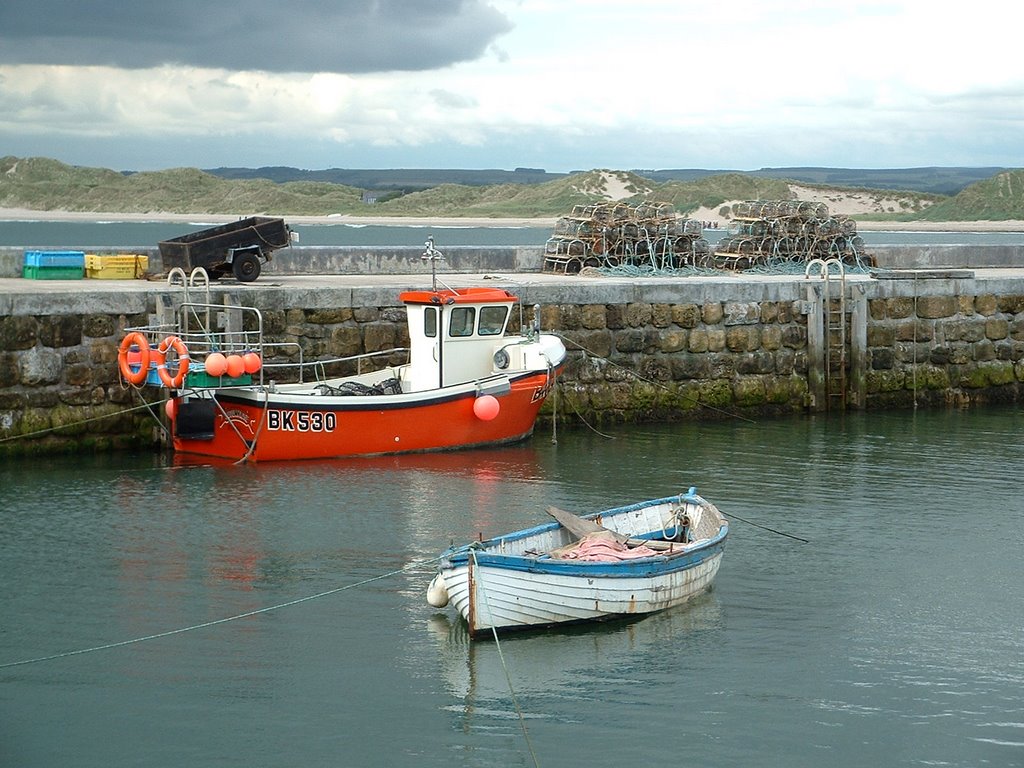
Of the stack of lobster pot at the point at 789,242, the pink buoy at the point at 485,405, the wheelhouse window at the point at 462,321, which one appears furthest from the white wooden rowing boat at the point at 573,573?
the stack of lobster pot at the point at 789,242

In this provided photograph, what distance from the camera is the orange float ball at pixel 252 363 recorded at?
54.3 ft

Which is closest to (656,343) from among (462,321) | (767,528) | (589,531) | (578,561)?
(462,321)

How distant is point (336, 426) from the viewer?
663 inches

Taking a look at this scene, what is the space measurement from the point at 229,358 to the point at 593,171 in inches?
4594

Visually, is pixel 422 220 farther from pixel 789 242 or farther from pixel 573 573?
pixel 573 573

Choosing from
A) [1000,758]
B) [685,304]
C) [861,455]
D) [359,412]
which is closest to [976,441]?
[861,455]

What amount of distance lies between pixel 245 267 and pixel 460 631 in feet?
36.7

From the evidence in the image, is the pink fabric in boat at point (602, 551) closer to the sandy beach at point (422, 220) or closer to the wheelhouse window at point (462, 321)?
the wheelhouse window at point (462, 321)

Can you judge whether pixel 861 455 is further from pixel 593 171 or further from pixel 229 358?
pixel 593 171

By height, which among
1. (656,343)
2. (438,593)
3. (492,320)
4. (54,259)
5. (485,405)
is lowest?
(438,593)

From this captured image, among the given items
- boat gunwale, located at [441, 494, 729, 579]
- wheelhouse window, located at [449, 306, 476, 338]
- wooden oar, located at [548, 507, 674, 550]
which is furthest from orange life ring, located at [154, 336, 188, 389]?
boat gunwale, located at [441, 494, 729, 579]

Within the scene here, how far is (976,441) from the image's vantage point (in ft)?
62.6

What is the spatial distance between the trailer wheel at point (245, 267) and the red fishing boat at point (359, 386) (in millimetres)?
2555

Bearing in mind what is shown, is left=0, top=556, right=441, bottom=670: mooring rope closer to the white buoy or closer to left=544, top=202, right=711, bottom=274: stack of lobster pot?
the white buoy
